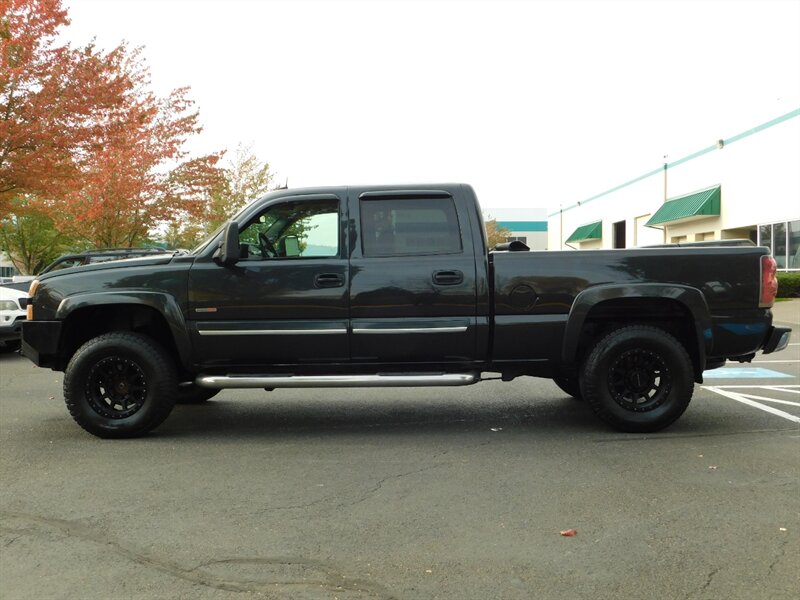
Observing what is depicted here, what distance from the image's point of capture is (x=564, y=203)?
5988 centimetres

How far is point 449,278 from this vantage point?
6.46m

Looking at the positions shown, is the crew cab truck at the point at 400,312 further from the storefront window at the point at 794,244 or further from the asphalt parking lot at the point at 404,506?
the storefront window at the point at 794,244

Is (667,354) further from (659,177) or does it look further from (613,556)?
(659,177)

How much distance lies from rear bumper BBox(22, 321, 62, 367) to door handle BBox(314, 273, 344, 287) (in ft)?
7.19

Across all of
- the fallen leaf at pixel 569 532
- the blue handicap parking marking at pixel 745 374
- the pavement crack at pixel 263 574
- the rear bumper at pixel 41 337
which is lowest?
the blue handicap parking marking at pixel 745 374

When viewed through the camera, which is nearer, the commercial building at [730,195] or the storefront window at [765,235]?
the commercial building at [730,195]

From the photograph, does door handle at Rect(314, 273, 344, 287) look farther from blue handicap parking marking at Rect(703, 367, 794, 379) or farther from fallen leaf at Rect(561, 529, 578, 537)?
blue handicap parking marking at Rect(703, 367, 794, 379)

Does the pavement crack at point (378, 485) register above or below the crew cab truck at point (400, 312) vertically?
below

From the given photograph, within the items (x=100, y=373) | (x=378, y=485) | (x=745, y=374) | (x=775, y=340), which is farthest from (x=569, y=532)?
(x=745, y=374)

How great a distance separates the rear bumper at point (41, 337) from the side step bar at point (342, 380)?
126 cm

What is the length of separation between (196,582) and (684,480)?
320 centimetres

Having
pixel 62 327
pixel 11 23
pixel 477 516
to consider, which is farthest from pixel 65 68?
pixel 477 516

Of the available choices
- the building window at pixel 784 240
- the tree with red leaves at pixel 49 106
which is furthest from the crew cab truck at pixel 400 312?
the building window at pixel 784 240

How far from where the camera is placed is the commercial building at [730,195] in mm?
25391
